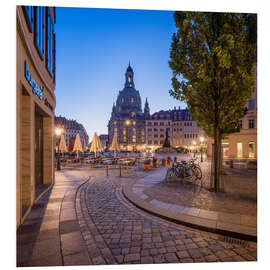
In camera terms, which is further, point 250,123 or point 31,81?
point 250,123

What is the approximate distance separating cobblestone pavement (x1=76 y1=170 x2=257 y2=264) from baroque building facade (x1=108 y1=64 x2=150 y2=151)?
89890mm

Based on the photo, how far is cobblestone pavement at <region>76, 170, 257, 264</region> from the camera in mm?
2955

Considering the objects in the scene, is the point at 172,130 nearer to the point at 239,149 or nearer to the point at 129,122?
the point at 129,122

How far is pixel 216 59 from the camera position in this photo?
6.33 meters

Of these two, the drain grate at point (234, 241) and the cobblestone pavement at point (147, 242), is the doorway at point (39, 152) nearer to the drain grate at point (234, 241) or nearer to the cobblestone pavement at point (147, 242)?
the cobblestone pavement at point (147, 242)

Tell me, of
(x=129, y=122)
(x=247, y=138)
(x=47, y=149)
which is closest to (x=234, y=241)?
(x=47, y=149)

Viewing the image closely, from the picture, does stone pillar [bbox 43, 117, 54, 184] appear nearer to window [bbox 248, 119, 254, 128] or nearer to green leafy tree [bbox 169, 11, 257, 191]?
green leafy tree [bbox 169, 11, 257, 191]

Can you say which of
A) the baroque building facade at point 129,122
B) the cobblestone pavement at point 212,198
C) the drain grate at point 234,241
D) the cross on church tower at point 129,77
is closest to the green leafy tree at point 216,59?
the cobblestone pavement at point 212,198

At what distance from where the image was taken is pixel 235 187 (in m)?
7.39

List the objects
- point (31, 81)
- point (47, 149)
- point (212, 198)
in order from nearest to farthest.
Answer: point (31, 81)
point (212, 198)
point (47, 149)

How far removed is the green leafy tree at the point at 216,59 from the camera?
238 inches

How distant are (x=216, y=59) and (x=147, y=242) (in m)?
6.83

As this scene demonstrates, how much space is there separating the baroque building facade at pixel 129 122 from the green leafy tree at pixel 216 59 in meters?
87.5

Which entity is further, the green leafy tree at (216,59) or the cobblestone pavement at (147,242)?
the green leafy tree at (216,59)
